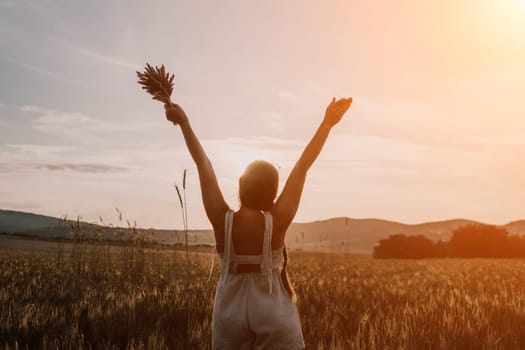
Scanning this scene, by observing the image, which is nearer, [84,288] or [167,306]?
[167,306]

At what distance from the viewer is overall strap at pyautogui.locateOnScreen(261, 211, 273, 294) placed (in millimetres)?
3389

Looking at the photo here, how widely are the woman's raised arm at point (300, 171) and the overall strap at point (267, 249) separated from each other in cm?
9

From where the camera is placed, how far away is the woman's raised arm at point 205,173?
3.48m

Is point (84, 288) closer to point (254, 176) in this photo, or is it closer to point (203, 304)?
point (203, 304)

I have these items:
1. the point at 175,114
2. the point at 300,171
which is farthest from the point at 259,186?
the point at 175,114

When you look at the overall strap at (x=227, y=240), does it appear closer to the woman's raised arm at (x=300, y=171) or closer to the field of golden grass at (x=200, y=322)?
the field of golden grass at (x=200, y=322)

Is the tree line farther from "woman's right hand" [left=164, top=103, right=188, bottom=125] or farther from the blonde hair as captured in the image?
"woman's right hand" [left=164, top=103, right=188, bottom=125]

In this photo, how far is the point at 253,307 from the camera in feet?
11.0

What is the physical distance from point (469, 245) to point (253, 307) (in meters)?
54.0

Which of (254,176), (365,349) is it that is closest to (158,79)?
(254,176)

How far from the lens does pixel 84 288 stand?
8.38m

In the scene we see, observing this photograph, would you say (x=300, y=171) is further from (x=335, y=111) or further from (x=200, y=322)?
(x=200, y=322)

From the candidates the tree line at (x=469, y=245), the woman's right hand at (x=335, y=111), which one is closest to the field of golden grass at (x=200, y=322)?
the woman's right hand at (x=335, y=111)

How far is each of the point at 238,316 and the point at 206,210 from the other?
2.52 feet
